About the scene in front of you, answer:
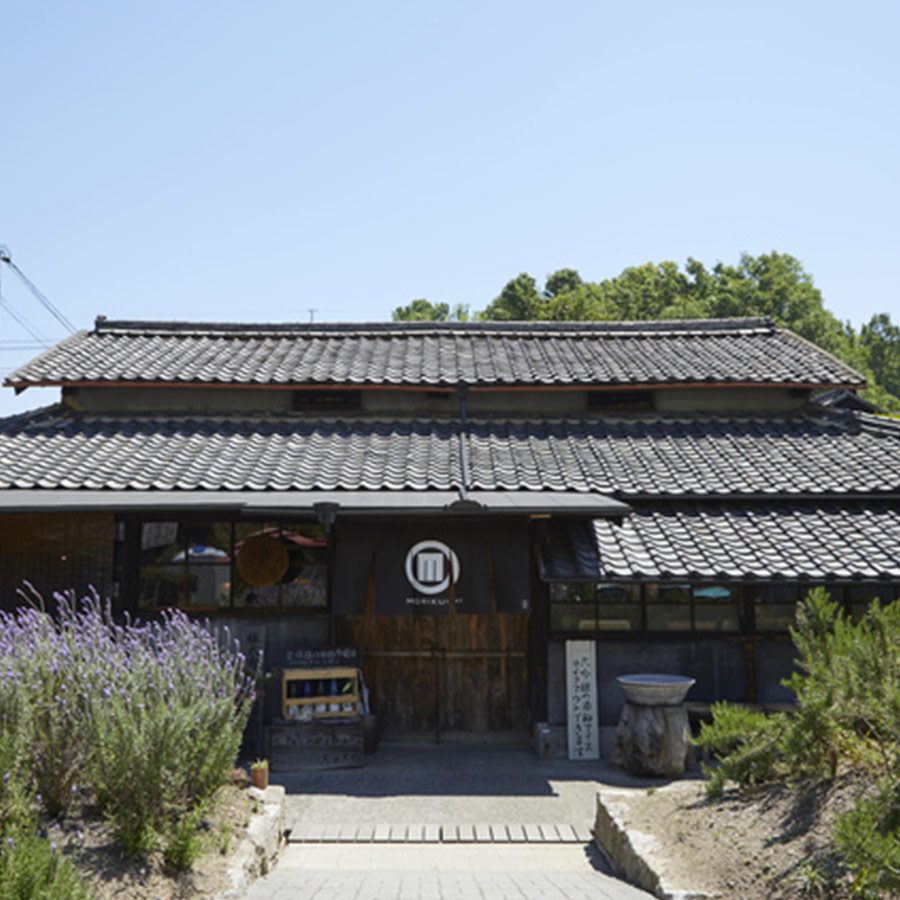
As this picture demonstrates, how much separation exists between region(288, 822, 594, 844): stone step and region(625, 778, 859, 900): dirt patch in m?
1.06

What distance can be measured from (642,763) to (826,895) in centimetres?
448

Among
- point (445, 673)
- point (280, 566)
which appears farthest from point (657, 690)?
point (280, 566)

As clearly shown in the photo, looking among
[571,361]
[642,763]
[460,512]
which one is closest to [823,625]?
[642,763]

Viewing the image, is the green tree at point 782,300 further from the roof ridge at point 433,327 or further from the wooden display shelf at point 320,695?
the wooden display shelf at point 320,695

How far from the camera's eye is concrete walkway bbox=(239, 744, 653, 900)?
566 cm

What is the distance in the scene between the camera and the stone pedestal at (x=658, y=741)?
356 inches

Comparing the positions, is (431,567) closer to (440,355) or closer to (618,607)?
(618,607)

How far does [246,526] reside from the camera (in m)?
10.9

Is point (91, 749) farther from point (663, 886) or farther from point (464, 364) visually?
point (464, 364)

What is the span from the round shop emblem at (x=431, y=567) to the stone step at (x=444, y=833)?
2.84 metres

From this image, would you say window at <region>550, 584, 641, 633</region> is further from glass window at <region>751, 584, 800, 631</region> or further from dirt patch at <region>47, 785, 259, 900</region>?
dirt patch at <region>47, 785, 259, 900</region>

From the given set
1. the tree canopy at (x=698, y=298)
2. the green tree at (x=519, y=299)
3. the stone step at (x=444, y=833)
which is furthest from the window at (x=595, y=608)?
the green tree at (x=519, y=299)

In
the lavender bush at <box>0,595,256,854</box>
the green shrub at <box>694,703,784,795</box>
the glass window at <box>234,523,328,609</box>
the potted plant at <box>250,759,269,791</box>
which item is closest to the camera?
the lavender bush at <box>0,595,256,854</box>

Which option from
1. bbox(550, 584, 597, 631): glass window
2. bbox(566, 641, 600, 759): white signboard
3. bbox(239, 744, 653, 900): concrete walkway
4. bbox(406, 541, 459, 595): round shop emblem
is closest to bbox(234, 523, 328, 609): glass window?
bbox(406, 541, 459, 595): round shop emblem
